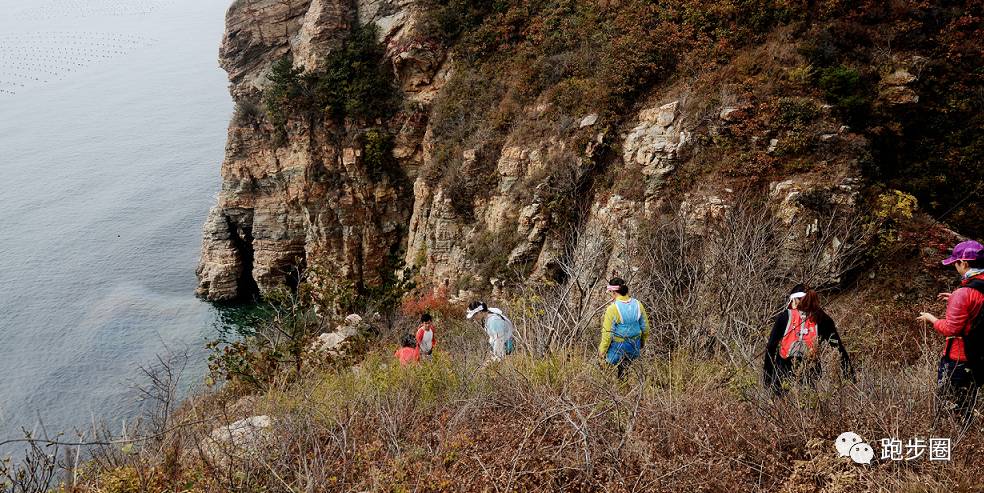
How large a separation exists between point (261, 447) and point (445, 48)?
1947 cm

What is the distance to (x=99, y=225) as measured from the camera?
1303 inches

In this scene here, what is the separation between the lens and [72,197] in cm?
3638

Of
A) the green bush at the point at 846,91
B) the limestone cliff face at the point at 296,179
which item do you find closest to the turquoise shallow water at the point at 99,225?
the limestone cliff face at the point at 296,179

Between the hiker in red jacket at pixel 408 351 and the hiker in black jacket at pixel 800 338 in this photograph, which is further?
the hiker in red jacket at pixel 408 351

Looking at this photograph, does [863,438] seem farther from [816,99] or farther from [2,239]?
[2,239]

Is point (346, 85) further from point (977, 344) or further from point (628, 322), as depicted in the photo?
point (977, 344)

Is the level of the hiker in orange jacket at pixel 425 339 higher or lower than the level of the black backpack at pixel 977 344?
lower

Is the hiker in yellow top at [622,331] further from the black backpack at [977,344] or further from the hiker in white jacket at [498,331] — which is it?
the black backpack at [977,344]

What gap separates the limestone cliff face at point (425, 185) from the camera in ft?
41.8

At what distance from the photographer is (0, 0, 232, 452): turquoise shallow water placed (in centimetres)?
2028

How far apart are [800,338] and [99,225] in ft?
128

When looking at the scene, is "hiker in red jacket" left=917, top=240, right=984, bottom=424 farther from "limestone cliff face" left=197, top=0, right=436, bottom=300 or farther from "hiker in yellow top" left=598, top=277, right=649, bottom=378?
"limestone cliff face" left=197, top=0, right=436, bottom=300

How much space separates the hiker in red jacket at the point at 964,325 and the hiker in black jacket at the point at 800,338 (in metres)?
0.74

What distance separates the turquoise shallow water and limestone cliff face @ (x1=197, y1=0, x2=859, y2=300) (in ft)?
13.7
